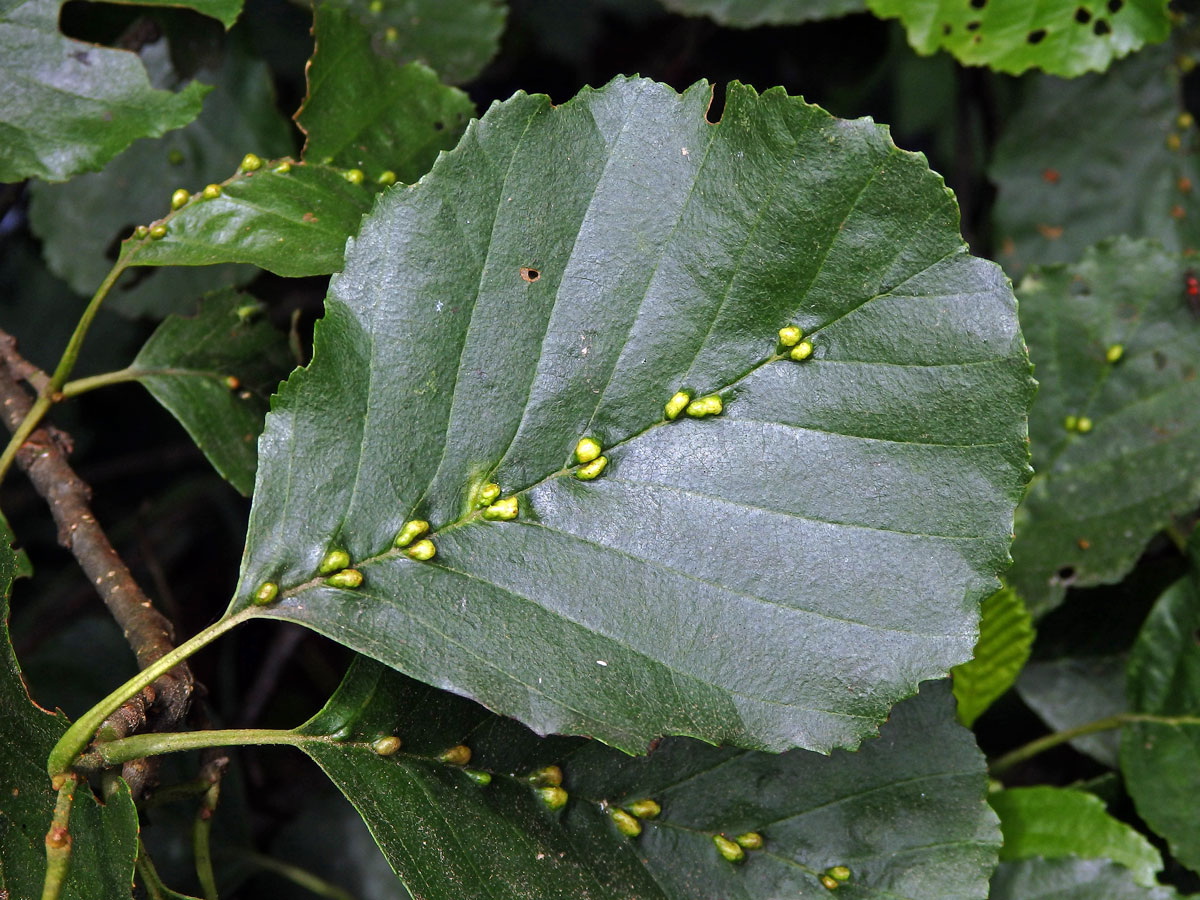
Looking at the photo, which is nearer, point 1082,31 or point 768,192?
point 768,192

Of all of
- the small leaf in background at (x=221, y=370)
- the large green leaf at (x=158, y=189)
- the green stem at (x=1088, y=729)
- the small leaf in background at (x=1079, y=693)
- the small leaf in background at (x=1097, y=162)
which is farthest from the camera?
the small leaf in background at (x=1097, y=162)

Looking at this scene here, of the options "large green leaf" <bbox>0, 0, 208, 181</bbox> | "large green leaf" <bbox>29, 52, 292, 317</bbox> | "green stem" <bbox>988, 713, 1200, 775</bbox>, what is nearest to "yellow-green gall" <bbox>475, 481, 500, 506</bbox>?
"large green leaf" <bbox>0, 0, 208, 181</bbox>

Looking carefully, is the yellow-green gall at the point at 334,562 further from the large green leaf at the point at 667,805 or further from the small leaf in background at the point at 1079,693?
the small leaf in background at the point at 1079,693

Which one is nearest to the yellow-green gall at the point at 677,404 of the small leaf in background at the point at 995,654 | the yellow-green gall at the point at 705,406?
the yellow-green gall at the point at 705,406

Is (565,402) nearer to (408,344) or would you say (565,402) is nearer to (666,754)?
(408,344)

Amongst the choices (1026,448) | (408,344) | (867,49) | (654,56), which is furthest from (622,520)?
(654,56)

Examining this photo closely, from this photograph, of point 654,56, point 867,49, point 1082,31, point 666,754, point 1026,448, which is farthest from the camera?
point 654,56

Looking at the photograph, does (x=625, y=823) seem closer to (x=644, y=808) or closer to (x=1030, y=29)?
(x=644, y=808)

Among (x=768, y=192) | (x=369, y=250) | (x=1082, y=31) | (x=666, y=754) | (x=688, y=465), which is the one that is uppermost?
(x=1082, y=31)
